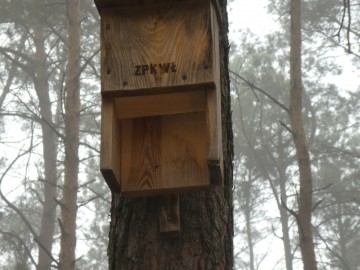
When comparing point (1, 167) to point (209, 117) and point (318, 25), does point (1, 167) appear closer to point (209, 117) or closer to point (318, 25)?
point (318, 25)

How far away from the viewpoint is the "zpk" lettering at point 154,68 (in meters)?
1.96

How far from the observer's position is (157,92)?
1.96m

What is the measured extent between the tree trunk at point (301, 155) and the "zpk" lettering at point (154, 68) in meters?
4.33

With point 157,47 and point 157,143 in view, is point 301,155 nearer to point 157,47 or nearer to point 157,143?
point 157,143

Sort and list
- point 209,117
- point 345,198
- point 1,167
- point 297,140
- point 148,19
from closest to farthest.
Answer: point 209,117 < point 148,19 < point 297,140 < point 345,198 < point 1,167

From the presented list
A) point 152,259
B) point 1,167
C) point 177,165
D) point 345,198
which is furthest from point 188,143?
point 1,167

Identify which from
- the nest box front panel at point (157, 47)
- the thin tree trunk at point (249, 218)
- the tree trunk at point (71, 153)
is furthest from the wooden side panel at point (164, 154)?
the thin tree trunk at point (249, 218)

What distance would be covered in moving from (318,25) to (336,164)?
3.50 m

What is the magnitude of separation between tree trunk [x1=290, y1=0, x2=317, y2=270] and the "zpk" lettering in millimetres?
4334

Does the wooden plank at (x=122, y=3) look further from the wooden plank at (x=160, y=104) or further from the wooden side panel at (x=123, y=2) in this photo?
the wooden plank at (x=160, y=104)

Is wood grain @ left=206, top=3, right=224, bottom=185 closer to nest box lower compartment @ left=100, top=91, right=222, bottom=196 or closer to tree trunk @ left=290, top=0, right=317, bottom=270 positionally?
nest box lower compartment @ left=100, top=91, right=222, bottom=196

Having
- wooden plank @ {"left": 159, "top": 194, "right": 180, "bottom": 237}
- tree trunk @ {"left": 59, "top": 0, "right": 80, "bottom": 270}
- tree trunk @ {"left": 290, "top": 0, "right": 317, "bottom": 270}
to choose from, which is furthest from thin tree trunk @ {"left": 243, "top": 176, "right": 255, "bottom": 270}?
wooden plank @ {"left": 159, "top": 194, "right": 180, "bottom": 237}

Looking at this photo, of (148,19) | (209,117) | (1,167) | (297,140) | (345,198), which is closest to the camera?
(209,117)

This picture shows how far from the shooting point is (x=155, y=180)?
2.02 metres
